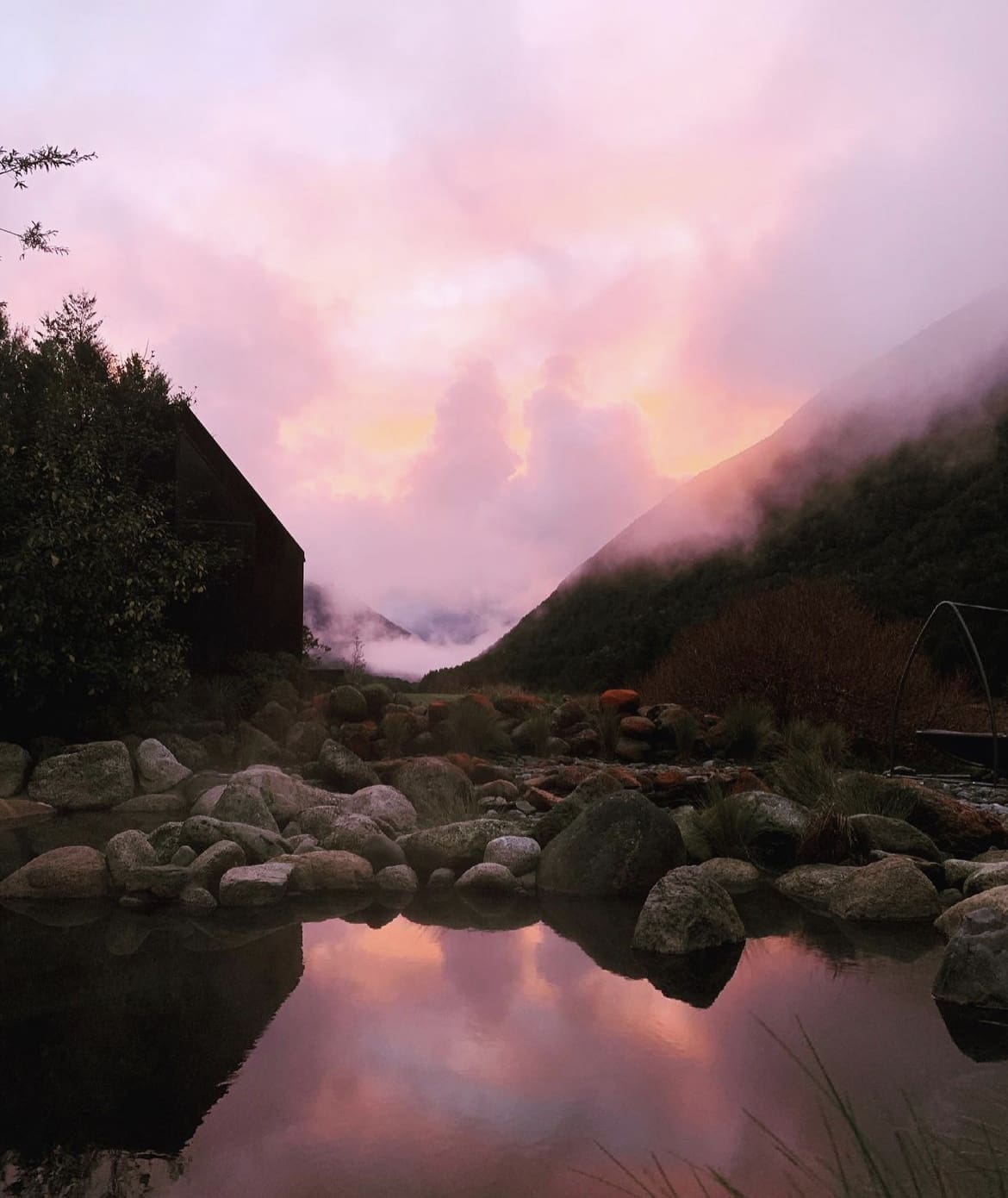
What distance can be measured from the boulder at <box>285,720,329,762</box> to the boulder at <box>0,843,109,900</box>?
18.1 feet

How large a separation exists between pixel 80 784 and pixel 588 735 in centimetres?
656

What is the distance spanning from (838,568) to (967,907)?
25.7m

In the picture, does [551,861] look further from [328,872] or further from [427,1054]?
[427,1054]

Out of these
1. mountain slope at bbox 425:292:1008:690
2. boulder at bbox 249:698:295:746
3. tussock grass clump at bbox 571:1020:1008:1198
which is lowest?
tussock grass clump at bbox 571:1020:1008:1198

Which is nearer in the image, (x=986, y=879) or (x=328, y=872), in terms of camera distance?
(x=986, y=879)

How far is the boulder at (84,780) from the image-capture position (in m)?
9.93

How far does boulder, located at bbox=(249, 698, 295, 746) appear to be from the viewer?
13625 millimetres

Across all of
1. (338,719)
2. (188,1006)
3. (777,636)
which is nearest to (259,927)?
(188,1006)

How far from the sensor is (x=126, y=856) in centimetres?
685

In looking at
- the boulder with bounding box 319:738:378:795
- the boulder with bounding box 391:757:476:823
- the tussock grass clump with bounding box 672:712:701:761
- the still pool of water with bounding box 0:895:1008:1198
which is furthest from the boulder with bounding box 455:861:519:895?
the tussock grass clump with bounding box 672:712:701:761

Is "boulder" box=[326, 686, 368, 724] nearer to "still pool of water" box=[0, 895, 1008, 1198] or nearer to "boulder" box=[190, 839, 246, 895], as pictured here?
"boulder" box=[190, 839, 246, 895]

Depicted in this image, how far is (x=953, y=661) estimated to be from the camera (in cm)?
2241

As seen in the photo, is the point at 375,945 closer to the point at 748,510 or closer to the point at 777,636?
the point at 777,636

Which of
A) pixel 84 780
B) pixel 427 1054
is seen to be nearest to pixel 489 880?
pixel 427 1054
